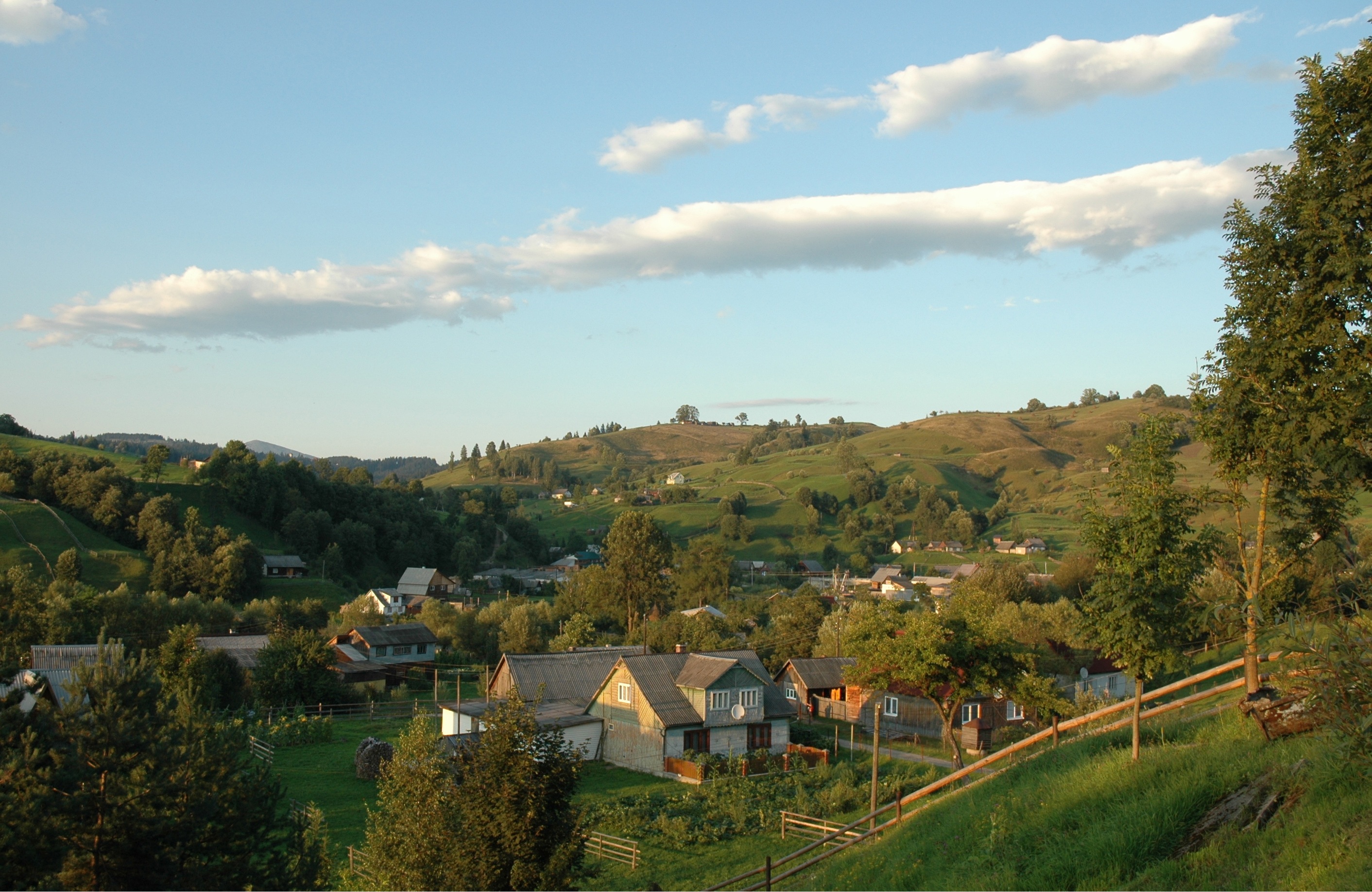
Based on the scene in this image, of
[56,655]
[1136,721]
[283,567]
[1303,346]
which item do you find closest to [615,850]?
[1136,721]

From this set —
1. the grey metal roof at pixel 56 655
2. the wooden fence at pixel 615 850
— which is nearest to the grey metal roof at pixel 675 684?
the wooden fence at pixel 615 850

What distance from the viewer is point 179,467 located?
10219 centimetres

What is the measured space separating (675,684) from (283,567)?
207 feet

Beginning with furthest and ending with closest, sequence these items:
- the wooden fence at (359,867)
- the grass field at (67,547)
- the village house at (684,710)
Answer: the grass field at (67,547)
the village house at (684,710)
the wooden fence at (359,867)

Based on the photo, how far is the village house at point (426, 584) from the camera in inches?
3684

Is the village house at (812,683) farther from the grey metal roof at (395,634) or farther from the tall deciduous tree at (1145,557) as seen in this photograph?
the tall deciduous tree at (1145,557)

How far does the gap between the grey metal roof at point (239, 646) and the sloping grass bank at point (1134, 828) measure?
3970 cm

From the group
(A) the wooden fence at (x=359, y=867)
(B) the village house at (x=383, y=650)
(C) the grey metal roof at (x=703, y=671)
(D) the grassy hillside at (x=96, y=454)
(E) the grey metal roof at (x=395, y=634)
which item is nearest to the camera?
(A) the wooden fence at (x=359, y=867)

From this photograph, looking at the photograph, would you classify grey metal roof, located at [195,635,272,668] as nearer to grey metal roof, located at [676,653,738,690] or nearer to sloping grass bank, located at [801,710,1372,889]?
grey metal roof, located at [676,653,738,690]

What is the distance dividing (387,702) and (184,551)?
36652 mm

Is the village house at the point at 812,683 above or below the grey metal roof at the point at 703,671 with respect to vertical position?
below

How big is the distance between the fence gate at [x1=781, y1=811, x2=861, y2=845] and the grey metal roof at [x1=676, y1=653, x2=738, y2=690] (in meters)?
9.45

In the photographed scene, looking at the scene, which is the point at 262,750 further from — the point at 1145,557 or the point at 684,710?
the point at 1145,557

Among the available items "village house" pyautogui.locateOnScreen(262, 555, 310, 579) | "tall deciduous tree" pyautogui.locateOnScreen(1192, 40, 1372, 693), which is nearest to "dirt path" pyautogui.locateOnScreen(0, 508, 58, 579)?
"village house" pyautogui.locateOnScreen(262, 555, 310, 579)
